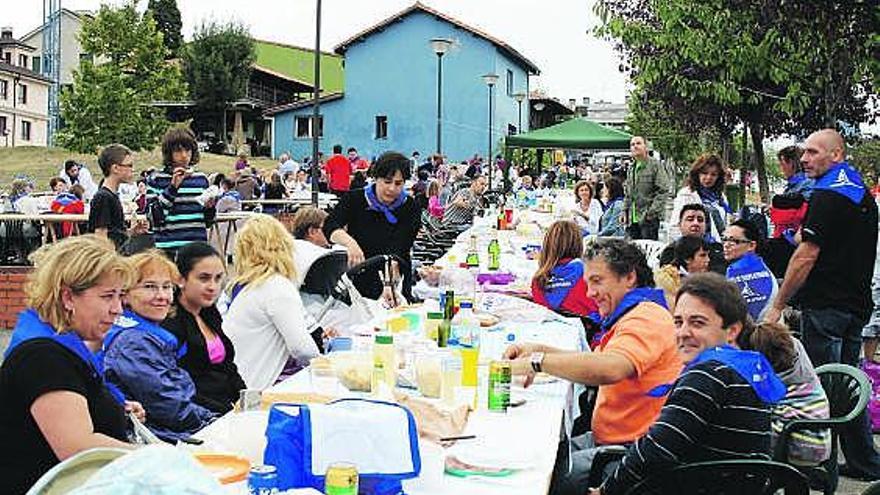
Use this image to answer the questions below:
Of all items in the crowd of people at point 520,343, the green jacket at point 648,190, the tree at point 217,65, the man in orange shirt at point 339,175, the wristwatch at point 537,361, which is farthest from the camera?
the tree at point 217,65

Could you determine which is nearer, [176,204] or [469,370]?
[469,370]

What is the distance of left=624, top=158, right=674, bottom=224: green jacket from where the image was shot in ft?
→ 42.2

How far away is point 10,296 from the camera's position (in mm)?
10680

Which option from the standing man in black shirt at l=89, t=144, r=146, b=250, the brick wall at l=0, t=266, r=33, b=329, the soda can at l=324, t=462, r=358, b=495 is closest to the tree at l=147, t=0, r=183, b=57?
the brick wall at l=0, t=266, r=33, b=329

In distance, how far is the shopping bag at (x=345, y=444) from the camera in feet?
9.06

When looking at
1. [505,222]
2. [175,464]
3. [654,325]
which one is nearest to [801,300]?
[654,325]

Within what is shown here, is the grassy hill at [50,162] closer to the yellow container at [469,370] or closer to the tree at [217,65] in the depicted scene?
the tree at [217,65]

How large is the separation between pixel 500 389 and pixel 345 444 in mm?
1349

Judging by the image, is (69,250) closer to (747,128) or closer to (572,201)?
(572,201)

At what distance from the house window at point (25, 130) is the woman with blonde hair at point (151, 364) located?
67290 millimetres

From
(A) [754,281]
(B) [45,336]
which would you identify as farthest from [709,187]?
(B) [45,336]

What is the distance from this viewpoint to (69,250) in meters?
3.41

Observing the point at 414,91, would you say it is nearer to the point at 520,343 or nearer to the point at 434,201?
the point at 434,201

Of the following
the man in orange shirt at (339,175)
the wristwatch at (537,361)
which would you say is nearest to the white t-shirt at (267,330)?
the wristwatch at (537,361)
